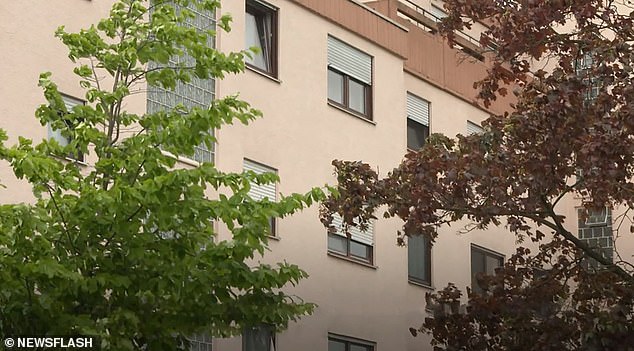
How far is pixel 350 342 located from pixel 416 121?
5.50m

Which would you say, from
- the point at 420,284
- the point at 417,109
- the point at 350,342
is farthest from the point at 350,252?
the point at 417,109

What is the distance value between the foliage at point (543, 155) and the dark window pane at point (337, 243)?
5159 mm

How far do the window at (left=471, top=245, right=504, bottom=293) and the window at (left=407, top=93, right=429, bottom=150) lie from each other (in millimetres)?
2706

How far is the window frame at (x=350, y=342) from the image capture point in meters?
28.8

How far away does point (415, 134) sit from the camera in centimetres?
3281

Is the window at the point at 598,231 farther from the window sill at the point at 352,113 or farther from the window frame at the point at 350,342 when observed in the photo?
the window frame at the point at 350,342

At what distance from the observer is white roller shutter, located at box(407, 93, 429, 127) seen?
32.5m

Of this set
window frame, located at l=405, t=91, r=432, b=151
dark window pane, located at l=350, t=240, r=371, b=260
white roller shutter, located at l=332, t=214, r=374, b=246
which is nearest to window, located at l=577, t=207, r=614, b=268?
window frame, located at l=405, t=91, r=432, b=151

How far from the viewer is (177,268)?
16703 millimetres

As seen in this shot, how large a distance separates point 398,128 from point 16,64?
35.8 feet

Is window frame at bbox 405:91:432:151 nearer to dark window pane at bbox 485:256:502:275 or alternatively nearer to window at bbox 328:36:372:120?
window at bbox 328:36:372:120

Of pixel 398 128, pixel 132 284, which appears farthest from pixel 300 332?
pixel 132 284

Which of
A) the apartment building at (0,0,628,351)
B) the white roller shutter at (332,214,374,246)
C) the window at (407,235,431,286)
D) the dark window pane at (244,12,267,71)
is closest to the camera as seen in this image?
the apartment building at (0,0,628,351)

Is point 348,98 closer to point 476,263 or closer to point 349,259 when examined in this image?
point 349,259
